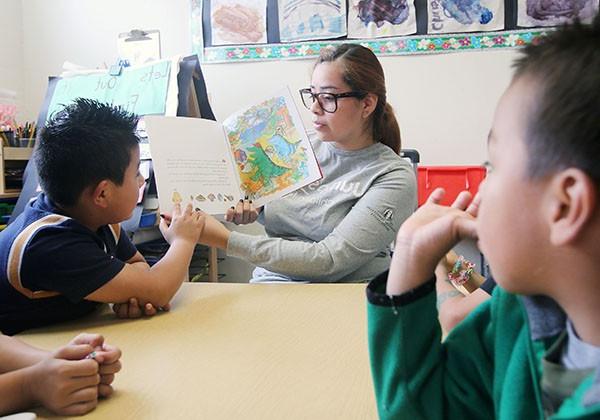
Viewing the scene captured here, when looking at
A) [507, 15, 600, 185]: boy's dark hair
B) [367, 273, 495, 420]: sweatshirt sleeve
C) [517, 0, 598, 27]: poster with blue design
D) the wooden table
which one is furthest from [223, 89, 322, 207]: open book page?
[517, 0, 598, 27]: poster with blue design

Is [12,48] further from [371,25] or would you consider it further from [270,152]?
[270,152]

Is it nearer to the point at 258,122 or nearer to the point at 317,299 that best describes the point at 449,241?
the point at 317,299

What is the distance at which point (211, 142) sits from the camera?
4.32 ft

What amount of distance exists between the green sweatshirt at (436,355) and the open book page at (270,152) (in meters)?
0.82

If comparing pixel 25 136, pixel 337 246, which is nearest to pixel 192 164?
pixel 337 246

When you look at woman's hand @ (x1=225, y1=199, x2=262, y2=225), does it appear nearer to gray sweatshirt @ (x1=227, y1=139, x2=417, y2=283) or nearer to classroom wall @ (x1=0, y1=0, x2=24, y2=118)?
gray sweatshirt @ (x1=227, y1=139, x2=417, y2=283)

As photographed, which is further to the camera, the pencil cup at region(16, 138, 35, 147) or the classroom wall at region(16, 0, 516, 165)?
the classroom wall at region(16, 0, 516, 165)

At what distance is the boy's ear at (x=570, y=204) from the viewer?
15.5 inches

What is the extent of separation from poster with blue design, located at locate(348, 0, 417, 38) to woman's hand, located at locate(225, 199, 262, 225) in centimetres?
152

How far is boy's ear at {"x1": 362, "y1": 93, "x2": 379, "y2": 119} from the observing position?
58.1 inches

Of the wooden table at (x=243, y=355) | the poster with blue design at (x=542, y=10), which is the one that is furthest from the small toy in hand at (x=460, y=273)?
the poster with blue design at (x=542, y=10)

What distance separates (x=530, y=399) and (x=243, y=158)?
1007 millimetres

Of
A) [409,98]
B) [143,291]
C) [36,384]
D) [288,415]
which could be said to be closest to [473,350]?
[288,415]

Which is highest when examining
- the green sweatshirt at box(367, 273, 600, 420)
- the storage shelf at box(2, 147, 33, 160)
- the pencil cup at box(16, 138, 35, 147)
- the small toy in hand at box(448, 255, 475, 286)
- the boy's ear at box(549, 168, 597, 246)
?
the pencil cup at box(16, 138, 35, 147)
